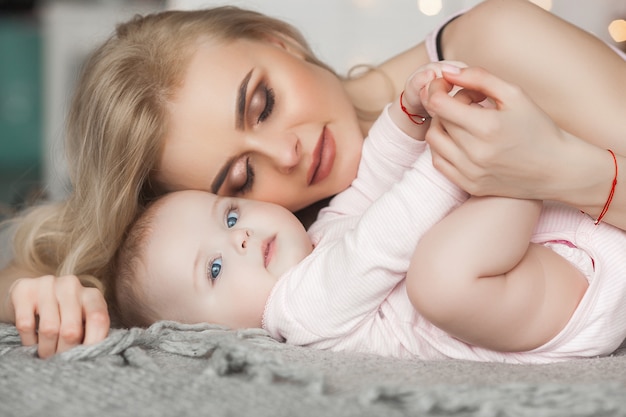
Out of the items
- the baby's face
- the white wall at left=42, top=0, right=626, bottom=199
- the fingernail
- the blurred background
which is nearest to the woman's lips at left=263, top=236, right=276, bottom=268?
the baby's face

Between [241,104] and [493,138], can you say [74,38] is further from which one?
[493,138]

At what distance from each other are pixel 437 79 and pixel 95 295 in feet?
1.80

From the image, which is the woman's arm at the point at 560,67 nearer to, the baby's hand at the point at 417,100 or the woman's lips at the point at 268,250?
the baby's hand at the point at 417,100

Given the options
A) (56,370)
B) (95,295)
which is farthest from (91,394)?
(95,295)

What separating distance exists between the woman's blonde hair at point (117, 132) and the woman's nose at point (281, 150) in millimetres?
184

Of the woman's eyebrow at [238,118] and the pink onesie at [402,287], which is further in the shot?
the woman's eyebrow at [238,118]

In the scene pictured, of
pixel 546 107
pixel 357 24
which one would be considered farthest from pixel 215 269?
pixel 357 24

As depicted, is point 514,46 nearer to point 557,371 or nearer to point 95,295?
point 557,371

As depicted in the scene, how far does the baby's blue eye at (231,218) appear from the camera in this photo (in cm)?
116

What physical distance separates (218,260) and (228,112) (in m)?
0.27

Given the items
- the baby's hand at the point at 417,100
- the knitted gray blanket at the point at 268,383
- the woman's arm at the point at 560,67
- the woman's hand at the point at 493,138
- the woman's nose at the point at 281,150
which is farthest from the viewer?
the woman's nose at the point at 281,150

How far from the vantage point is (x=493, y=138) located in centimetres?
86

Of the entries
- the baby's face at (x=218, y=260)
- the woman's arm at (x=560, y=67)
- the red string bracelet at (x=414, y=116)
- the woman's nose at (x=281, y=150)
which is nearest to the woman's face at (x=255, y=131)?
the woman's nose at (x=281, y=150)

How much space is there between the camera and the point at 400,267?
97cm
